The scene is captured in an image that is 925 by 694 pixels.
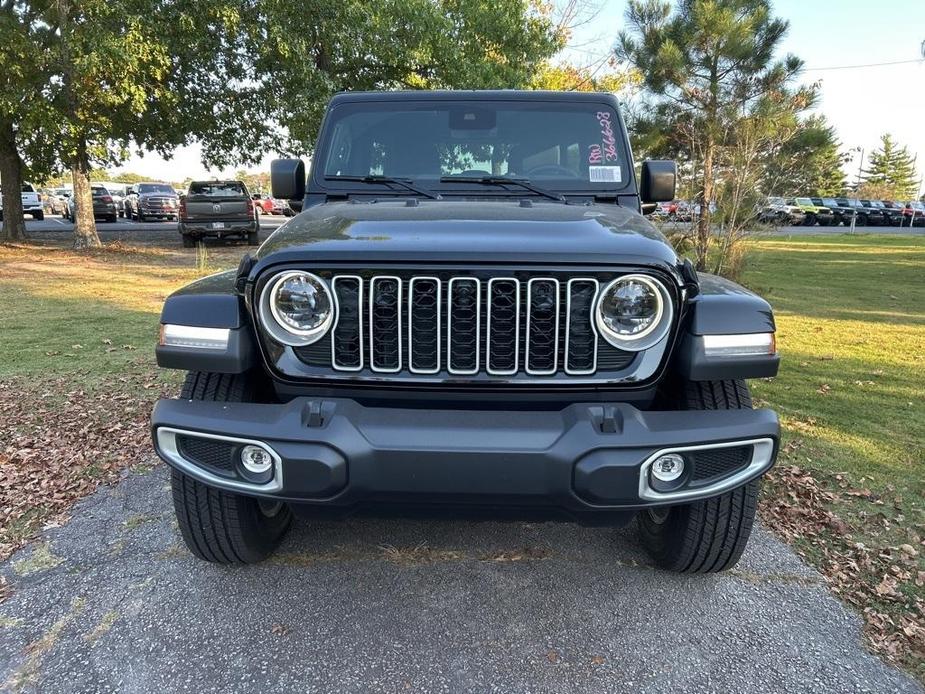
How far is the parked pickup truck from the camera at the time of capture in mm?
18359

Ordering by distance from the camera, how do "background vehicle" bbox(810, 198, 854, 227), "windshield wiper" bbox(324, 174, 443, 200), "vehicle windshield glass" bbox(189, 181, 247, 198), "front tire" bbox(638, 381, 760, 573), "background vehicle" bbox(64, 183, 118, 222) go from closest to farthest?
"front tire" bbox(638, 381, 760, 573), "windshield wiper" bbox(324, 174, 443, 200), "vehicle windshield glass" bbox(189, 181, 247, 198), "background vehicle" bbox(64, 183, 118, 222), "background vehicle" bbox(810, 198, 854, 227)

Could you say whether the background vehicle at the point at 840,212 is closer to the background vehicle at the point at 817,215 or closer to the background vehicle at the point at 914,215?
the background vehicle at the point at 817,215

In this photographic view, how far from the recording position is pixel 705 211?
10930 mm

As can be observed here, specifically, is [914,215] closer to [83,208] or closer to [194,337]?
[83,208]

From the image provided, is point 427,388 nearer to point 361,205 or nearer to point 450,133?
point 361,205

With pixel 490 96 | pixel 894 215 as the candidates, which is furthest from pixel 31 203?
pixel 894 215

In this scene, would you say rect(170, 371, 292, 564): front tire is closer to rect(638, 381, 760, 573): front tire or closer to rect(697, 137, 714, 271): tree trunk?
rect(638, 381, 760, 573): front tire

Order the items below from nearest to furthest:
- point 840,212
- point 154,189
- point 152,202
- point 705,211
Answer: point 705,211 → point 152,202 → point 154,189 → point 840,212

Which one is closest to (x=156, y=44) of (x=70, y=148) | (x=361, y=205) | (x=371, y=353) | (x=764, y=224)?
(x=70, y=148)

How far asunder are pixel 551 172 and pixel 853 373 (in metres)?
4.09

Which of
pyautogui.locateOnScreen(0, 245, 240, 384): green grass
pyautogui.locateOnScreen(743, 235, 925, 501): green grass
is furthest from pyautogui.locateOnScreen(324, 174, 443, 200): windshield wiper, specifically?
pyautogui.locateOnScreen(0, 245, 240, 384): green grass

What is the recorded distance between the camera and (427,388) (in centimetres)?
224

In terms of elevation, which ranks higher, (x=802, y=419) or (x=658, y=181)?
(x=658, y=181)

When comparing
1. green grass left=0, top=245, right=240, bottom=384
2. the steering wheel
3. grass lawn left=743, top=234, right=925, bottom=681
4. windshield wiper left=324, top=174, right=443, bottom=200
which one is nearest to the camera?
grass lawn left=743, top=234, right=925, bottom=681
